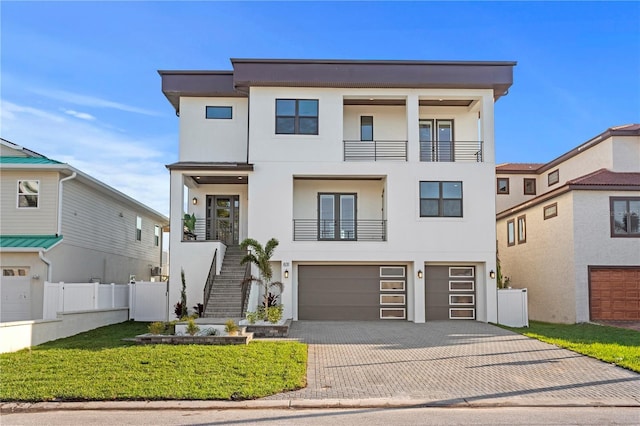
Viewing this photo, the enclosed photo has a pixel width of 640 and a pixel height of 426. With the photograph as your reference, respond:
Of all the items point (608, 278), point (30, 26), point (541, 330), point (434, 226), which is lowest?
point (541, 330)

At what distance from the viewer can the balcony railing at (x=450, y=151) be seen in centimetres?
2269

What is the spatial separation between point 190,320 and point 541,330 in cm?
1131

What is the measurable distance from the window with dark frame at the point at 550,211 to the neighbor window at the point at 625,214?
214 cm

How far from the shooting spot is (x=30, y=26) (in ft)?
48.7

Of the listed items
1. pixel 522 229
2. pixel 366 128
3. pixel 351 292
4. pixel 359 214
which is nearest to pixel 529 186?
pixel 522 229

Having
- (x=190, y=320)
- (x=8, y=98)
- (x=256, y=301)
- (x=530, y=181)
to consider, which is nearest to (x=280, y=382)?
(x=190, y=320)

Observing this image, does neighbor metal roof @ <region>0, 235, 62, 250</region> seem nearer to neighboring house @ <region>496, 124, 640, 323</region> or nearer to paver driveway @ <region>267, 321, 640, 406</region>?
paver driveway @ <region>267, 321, 640, 406</region>

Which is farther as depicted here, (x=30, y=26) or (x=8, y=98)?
(x=8, y=98)

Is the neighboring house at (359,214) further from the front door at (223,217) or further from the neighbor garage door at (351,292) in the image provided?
the front door at (223,217)

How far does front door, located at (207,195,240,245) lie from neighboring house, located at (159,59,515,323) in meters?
1.56

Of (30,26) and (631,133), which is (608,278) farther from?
(30,26)

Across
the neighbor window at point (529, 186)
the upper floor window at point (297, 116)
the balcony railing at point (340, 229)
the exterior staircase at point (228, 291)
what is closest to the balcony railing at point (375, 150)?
the upper floor window at point (297, 116)

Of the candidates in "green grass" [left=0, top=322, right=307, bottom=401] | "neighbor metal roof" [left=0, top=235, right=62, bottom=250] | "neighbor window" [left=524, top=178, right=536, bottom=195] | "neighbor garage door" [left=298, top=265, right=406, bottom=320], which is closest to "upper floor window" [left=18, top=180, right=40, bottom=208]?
"neighbor metal roof" [left=0, top=235, right=62, bottom=250]

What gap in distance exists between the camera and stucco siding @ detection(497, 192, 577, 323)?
2178 cm
